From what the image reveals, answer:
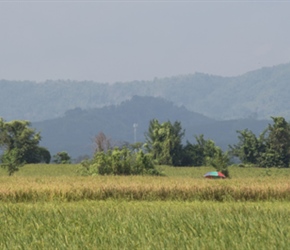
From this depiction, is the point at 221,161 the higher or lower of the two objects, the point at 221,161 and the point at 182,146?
the lower

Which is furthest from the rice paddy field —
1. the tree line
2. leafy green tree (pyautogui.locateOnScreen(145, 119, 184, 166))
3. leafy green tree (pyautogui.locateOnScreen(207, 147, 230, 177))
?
leafy green tree (pyautogui.locateOnScreen(145, 119, 184, 166))

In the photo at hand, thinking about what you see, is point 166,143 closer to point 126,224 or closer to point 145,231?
point 126,224

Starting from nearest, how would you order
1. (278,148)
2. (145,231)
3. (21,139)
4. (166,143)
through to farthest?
(145,231) → (278,148) → (166,143) → (21,139)

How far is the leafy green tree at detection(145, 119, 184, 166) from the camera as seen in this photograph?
76.6m

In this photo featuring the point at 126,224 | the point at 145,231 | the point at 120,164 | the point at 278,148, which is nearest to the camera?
the point at 145,231

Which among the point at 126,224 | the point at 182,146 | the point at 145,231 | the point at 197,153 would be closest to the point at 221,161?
the point at 197,153

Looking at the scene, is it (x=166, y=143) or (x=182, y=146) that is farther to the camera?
(x=182, y=146)

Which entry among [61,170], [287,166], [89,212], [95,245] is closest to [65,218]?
[89,212]

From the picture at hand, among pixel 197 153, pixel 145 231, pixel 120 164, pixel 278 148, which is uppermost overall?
pixel 278 148

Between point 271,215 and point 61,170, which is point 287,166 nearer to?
point 61,170

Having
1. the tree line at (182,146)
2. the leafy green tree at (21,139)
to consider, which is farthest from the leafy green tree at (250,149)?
the leafy green tree at (21,139)

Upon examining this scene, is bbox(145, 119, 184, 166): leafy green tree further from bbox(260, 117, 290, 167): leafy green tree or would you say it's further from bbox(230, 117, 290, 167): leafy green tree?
bbox(260, 117, 290, 167): leafy green tree

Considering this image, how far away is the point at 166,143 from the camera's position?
3031 inches

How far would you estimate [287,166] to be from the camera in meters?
75.0
